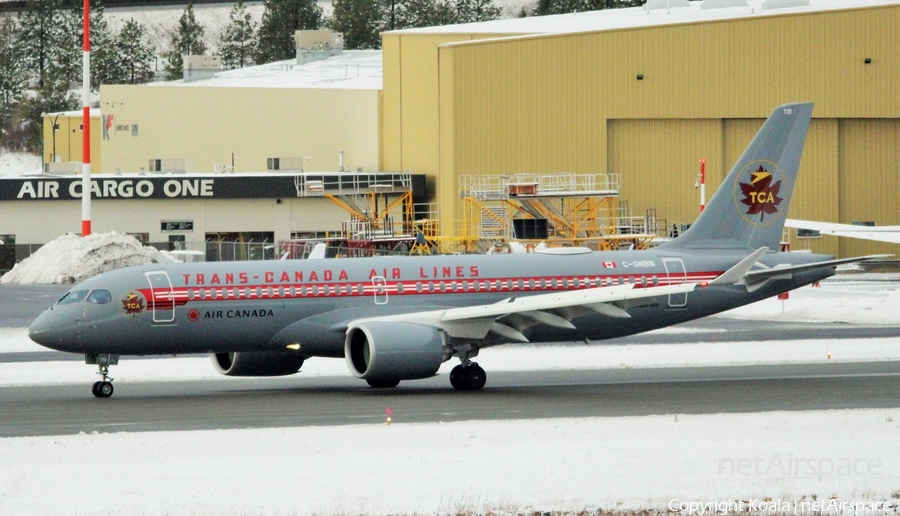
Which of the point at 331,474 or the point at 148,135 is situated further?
the point at 148,135

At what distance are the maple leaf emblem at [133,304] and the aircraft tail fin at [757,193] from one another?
13.5m

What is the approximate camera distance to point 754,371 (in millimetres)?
32250

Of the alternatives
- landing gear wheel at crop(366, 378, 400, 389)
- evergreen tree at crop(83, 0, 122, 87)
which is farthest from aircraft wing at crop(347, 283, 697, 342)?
evergreen tree at crop(83, 0, 122, 87)

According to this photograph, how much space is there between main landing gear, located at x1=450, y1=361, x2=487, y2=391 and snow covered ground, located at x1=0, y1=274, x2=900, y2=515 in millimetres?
4556

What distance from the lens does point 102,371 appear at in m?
29.0

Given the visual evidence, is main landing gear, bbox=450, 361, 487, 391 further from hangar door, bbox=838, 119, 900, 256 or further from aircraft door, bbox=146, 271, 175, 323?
hangar door, bbox=838, 119, 900, 256

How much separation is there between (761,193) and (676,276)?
364 centimetres

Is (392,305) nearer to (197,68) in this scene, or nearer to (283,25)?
(197,68)

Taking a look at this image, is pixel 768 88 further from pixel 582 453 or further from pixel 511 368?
pixel 582 453

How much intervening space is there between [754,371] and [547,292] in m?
5.82

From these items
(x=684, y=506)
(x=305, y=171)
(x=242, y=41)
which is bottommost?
(x=684, y=506)

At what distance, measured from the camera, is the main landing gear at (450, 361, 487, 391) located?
29.3m

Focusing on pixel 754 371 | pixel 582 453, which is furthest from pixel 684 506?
pixel 754 371

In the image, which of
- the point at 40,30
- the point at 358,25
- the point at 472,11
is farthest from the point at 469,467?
the point at 40,30
